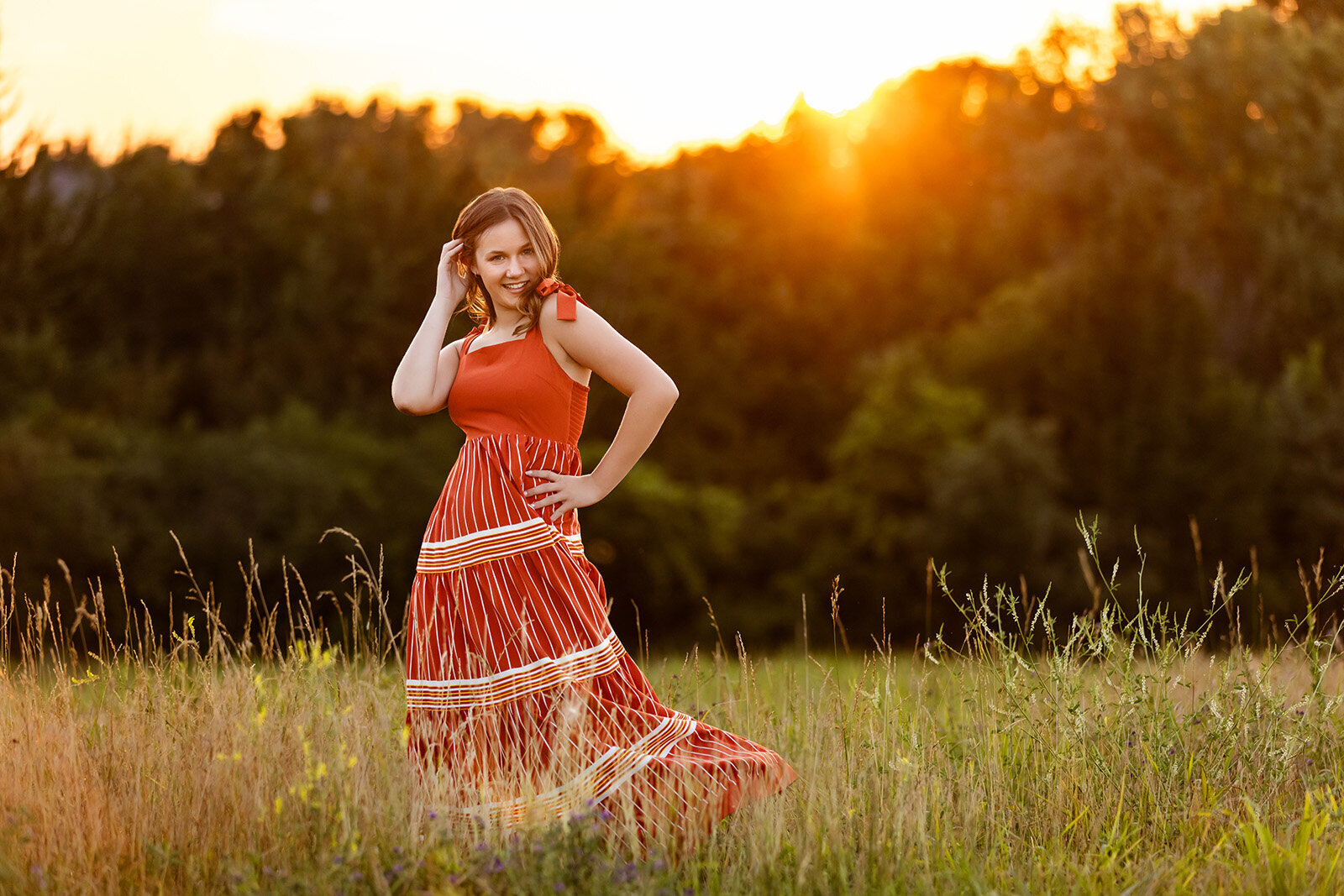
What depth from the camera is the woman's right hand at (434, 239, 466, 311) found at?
379cm

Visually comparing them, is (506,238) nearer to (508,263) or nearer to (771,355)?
(508,263)

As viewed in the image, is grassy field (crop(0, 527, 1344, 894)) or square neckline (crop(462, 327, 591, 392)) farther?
square neckline (crop(462, 327, 591, 392))

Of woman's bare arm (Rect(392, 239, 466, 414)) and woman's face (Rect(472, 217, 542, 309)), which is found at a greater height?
woman's face (Rect(472, 217, 542, 309))

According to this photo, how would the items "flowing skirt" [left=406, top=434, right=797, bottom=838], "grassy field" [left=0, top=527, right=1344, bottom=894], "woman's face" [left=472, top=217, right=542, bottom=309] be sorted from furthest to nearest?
1. "woman's face" [left=472, top=217, right=542, bottom=309]
2. "flowing skirt" [left=406, top=434, right=797, bottom=838]
3. "grassy field" [left=0, top=527, right=1344, bottom=894]

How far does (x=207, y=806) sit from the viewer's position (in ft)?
11.8

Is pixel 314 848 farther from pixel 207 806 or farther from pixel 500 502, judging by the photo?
pixel 500 502

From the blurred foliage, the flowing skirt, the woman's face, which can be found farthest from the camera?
the blurred foliage

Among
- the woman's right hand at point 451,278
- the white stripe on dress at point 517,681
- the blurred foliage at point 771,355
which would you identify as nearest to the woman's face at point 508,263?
the woman's right hand at point 451,278

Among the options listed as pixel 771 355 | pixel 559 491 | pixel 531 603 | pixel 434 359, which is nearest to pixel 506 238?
pixel 434 359

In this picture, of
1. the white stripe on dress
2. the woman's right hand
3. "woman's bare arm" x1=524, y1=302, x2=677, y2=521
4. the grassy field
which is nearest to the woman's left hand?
"woman's bare arm" x1=524, y1=302, x2=677, y2=521

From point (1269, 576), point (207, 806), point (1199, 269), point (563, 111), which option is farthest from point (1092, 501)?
point (207, 806)

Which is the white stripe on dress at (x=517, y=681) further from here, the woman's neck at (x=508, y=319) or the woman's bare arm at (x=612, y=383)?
the woman's neck at (x=508, y=319)

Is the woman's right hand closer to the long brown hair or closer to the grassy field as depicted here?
the long brown hair

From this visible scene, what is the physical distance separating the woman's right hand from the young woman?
0.06 metres
